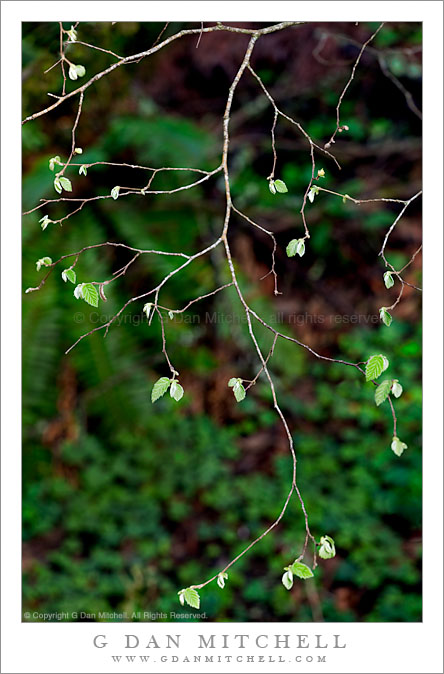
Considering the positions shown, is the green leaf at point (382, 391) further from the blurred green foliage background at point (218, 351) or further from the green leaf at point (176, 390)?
the blurred green foliage background at point (218, 351)

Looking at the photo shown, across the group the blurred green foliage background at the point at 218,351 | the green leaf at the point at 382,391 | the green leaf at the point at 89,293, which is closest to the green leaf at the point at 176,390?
the green leaf at the point at 89,293

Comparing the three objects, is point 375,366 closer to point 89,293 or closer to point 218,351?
point 89,293

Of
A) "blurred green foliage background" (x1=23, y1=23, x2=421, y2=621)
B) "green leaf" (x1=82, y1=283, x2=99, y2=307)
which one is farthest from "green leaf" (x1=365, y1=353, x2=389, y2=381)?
"blurred green foliage background" (x1=23, y1=23, x2=421, y2=621)

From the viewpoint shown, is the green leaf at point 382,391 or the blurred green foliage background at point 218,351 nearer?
the green leaf at point 382,391

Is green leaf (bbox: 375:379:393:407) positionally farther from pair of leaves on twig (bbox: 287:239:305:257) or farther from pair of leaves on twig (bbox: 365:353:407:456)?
pair of leaves on twig (bbox: 287:239:305:257)

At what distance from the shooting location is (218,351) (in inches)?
101

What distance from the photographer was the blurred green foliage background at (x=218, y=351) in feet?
6.68

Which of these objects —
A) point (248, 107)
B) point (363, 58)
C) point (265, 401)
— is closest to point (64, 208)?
point (248, 107)

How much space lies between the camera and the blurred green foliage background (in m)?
2.04

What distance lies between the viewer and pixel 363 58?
254 cm

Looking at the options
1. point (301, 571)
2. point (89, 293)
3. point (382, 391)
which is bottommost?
point (301, 571)

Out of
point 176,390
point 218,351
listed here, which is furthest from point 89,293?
point 218,351

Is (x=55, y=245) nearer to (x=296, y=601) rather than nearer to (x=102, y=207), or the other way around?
(x=102, y=207)

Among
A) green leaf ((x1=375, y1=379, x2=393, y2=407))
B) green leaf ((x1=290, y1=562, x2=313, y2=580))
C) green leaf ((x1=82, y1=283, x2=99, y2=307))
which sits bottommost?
green leaf ((x1=290, y1=562, x2=313, y2=580))
